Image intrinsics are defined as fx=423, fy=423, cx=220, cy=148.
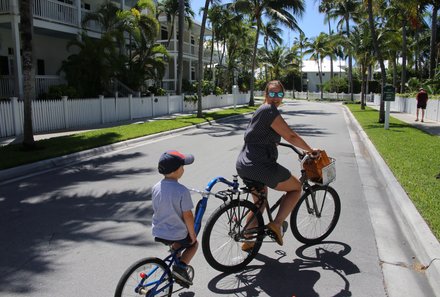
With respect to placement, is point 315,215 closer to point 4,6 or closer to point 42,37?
point 4,6

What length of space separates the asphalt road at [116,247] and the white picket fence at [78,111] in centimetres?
684

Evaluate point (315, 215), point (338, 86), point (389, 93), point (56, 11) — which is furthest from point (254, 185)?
point (338, 86)

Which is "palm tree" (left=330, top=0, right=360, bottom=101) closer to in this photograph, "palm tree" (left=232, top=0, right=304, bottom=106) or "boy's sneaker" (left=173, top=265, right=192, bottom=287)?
"palm tree" (left=232, top=0, right=304, bottom=106)

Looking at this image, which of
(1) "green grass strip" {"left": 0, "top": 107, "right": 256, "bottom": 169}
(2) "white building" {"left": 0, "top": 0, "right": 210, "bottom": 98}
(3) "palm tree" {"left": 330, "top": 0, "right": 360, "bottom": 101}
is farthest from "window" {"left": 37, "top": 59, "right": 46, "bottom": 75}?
(3) "palm tree" {"left": 330, "top": 0, "right": 360, "bottom": 101}

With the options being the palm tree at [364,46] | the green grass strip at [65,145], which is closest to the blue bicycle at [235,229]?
the green grass strip at [65,145]

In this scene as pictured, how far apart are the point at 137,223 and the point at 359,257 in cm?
290

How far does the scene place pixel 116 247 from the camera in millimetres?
4945

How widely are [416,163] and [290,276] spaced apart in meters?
6.52

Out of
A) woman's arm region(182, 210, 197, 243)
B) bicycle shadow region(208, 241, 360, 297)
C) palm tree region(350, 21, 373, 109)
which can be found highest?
palm tree region(350, 21, 373, 109)

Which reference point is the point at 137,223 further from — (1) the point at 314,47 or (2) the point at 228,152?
(1) the point at 314,47

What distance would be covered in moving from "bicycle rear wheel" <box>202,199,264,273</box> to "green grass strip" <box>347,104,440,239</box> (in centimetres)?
223

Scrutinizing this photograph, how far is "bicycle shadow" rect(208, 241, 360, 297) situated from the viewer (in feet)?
13.0

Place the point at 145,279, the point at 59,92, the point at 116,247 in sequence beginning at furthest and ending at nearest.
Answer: the point at 59,92, the point at 116,247, the point at 145,279

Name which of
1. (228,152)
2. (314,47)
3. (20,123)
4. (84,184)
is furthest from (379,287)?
(314,47)
